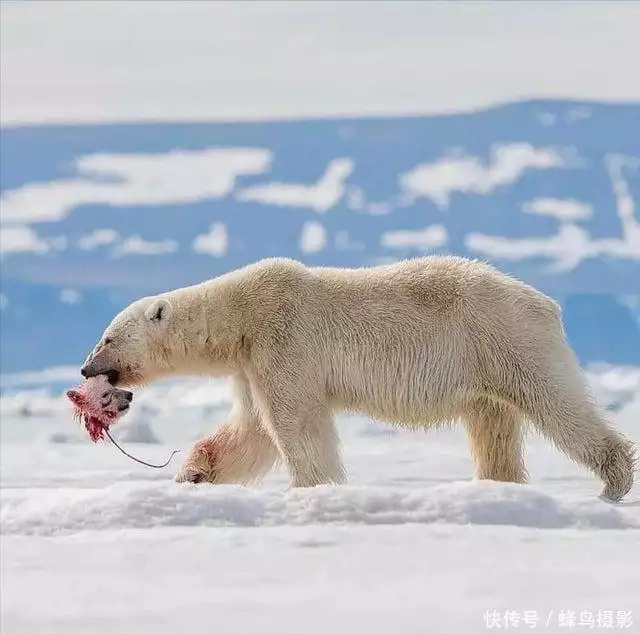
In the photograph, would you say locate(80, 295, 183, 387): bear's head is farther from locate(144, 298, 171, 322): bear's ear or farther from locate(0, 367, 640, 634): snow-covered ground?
locate(0, 367, 640, 634): snow-covered ground

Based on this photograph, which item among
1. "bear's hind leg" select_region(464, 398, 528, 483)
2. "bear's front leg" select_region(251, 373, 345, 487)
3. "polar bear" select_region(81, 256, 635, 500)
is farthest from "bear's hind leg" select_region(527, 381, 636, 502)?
"bear's front leg" select_region(251, 373, 345, 487)

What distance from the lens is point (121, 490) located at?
4.94 m

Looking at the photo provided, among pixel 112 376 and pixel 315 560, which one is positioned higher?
pixel 112 376

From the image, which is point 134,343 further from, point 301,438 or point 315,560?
point 315,560

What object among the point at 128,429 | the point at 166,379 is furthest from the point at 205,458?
the point at 128,429

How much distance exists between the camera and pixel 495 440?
22.2 feet

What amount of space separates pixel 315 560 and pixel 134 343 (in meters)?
2.95

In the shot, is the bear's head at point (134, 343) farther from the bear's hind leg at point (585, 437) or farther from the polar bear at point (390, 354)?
the bear's hind leg at point (585, 437)

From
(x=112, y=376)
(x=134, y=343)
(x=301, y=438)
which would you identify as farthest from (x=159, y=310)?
(x=301, y=438)

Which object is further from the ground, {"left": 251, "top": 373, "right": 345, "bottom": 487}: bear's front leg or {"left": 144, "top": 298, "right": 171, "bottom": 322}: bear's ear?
{"left": 144, "top": 298, "right": 171, "bottom": 322}: bear's ear

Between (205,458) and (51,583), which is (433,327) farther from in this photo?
(51,583)

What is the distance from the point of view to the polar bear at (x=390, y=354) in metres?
6.31

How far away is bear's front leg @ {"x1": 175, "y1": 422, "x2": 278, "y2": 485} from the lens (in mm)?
6812

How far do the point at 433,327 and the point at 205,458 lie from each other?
153cm
